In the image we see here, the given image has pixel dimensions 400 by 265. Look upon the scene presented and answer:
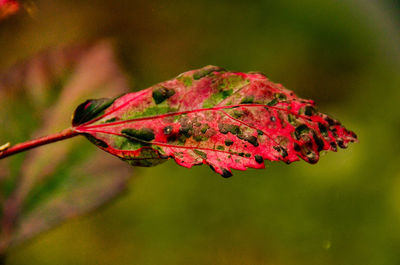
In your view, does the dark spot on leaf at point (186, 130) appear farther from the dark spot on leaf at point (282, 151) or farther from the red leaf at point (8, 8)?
the red leaf at point (8, 8)

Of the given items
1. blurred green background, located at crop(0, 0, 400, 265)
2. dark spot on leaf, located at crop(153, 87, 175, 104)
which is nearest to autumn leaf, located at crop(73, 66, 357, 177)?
dark spot on leaf, located at crop(153, 87, 175, 104)

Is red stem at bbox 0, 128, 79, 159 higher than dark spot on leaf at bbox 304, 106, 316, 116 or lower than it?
higher

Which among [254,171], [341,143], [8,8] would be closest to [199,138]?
[341,143]

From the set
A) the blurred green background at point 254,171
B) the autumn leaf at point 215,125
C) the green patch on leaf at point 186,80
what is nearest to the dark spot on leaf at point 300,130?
the autumn leaf at point 215,125

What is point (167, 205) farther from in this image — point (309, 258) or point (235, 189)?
point (309, 258)

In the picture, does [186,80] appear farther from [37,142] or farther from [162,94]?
[37,142]

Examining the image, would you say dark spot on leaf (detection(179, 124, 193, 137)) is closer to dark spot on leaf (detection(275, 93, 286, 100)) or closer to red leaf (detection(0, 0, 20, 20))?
dark spot on leaf (detection(275, 93, 286, 100))

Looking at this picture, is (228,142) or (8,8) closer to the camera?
(228,142)
